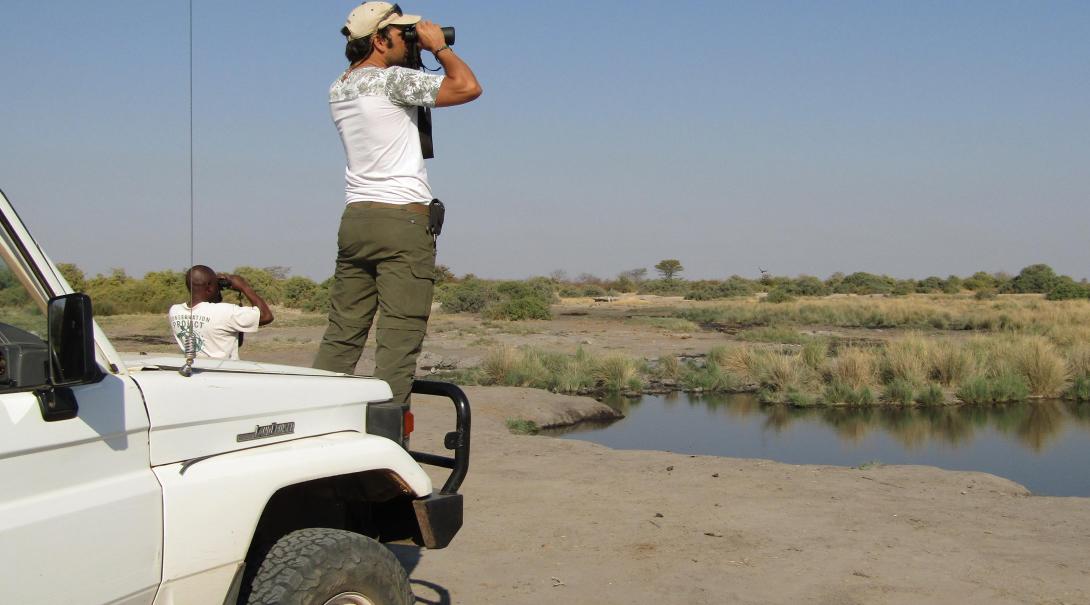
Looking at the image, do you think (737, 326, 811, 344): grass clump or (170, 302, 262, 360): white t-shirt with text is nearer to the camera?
(170, 302, 262, 360): white t-shirt with text

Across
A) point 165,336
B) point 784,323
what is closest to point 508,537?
point 165,336

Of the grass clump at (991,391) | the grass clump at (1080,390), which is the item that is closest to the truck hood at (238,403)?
the grass clump at (991,391)

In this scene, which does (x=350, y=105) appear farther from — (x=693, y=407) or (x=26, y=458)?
(x=693, y=407)

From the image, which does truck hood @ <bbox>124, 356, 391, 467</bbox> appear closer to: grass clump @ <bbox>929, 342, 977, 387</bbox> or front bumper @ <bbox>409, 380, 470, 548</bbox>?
front bumper @ <bbox>409, 380, 470, 548</bbox>

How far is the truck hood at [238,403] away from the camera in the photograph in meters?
2.93

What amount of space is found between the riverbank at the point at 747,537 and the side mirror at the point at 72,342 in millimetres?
3089

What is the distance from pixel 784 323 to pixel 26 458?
39904 millimetres

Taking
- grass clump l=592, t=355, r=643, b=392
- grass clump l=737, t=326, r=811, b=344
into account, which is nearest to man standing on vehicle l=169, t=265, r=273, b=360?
grass clump l=592, t=355, r=643, b=392

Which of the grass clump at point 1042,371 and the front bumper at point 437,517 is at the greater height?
the front bumper at point 437,517

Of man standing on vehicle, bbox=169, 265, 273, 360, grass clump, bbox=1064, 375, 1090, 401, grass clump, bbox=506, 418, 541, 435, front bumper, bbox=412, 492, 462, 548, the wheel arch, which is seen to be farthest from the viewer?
grass clump, bbox=1064, 375, 1090, 401

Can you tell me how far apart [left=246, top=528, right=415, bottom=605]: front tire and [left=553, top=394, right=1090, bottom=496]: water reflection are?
9865mm

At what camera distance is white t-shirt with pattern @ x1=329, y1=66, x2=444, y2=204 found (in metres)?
4.48

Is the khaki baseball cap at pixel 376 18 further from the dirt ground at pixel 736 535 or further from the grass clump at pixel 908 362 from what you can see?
the grass clump at pixel 908 362

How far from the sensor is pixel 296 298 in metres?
49.5
